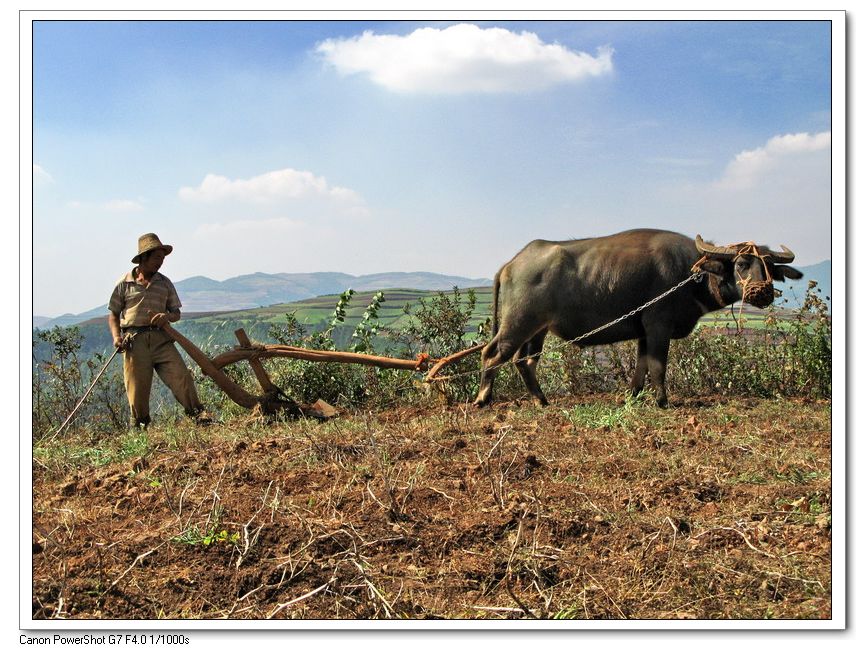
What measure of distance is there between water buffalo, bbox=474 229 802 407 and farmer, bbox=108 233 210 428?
2.93 meters

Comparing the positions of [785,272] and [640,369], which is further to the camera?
[640,369]

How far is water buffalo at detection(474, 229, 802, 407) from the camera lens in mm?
8977

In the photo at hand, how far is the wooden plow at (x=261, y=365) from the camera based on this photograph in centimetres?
808

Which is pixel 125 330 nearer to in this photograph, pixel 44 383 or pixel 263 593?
pixel 44 383

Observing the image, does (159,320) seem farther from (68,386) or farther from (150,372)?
(68,386)

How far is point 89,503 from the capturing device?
562cm

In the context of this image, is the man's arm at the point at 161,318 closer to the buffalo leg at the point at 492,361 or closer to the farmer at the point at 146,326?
the farmer at the point at 146,326

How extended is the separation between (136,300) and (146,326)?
0.25 m

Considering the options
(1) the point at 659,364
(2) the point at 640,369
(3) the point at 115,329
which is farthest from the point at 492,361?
(3) the point at 115,329

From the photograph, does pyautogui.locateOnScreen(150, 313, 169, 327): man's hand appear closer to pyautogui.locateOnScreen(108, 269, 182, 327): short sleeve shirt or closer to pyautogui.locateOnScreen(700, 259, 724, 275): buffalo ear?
pyautogui.locateOnScreen(108, 269, 182, 327): short sleeve shirt

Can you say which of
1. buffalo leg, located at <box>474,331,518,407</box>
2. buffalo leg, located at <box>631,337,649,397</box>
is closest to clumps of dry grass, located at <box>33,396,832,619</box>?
buffalo leg, located at <box>474,331,518,407</box>

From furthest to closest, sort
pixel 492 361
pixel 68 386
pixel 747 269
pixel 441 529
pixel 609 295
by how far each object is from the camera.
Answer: pixel 68 386
pixel 492 361
pixel 609 295
pixel 747 269
pixel 441 529

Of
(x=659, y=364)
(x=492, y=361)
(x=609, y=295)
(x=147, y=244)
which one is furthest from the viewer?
(x=492, y=361)

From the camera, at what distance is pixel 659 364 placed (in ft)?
29.2
